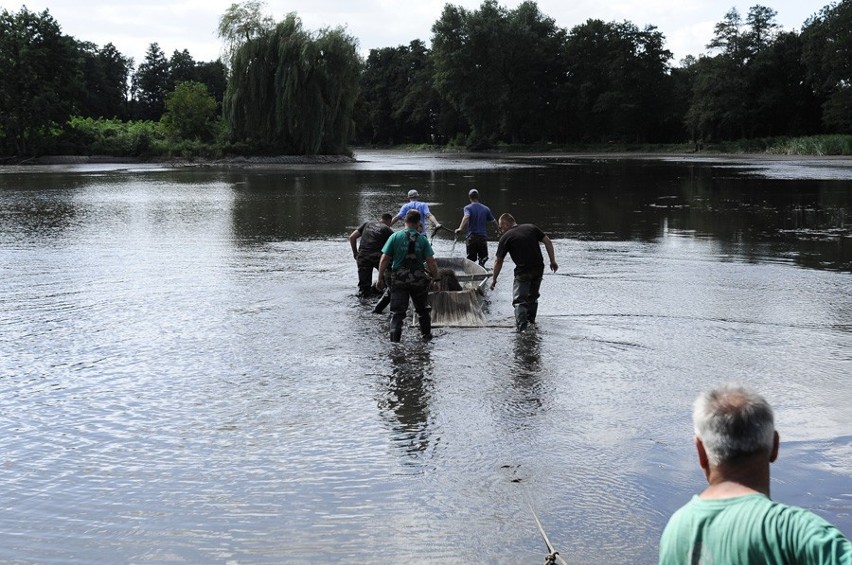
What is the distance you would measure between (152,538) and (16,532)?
902mm

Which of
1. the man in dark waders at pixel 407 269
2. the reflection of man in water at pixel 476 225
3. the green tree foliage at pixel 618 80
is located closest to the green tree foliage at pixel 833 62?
the green tree foliage at pixel 618 80

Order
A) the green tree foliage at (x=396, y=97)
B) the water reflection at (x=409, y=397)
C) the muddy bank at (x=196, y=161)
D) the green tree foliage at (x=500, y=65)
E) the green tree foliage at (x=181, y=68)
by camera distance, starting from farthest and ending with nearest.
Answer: the green tree foliage at (x=181, y=68), the green tree foliage at (x=396, y=97), the green tree foliage at (x=500, y=65), the muddy bank at (x=196, y=161), the water reflection at (x=409, y=397)

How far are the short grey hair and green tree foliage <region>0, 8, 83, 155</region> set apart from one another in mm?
82132

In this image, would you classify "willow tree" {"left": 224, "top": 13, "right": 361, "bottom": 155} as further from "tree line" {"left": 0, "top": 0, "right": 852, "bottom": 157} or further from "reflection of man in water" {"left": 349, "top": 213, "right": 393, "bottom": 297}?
"reflection of man in water" {"left": 349, "top": 213, "right": 393, "bottom": 297}

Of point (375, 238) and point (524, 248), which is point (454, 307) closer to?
point (524, 248)

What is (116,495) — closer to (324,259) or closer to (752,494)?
(752,494)

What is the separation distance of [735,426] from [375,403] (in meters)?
6.16

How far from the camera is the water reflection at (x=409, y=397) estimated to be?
761 centimetres

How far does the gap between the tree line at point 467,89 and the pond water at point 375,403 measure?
1991 inches

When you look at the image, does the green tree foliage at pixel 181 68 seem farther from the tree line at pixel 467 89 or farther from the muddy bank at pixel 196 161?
the muddy bank at pixel 196 161

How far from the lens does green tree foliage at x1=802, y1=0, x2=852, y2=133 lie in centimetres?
8031

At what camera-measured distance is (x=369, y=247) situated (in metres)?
14.2

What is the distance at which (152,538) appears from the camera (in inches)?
223

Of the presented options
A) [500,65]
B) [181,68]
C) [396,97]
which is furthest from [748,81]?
[181,68]
